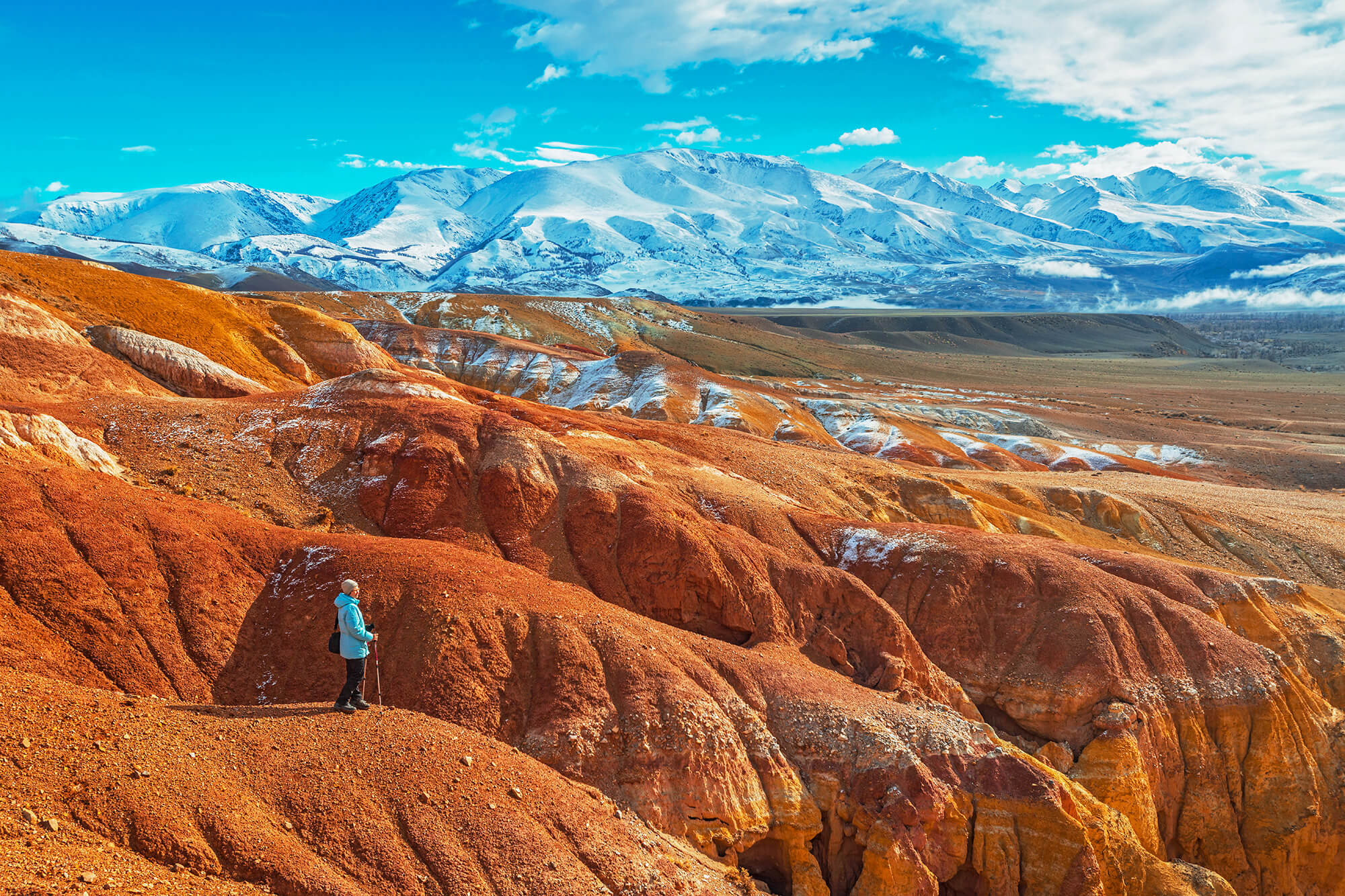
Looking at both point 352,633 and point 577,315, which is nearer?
point 352,633

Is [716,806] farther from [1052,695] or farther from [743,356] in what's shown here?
[743,356]

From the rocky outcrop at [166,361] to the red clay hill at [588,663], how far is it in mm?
226

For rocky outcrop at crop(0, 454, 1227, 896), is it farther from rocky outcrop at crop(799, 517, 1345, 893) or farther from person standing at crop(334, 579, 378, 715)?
rocky outcrop at crop(799, 517, 1345, 893)

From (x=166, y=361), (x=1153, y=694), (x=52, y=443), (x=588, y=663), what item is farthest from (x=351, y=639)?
(x=166, y=361)

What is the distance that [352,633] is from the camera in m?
17.2

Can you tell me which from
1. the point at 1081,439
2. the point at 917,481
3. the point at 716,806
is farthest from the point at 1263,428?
the point at 716,806

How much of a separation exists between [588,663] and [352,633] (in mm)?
7580

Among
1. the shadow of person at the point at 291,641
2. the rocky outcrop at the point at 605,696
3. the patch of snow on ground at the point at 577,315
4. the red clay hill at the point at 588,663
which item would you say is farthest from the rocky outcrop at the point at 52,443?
the patch of snow on ground at the point at 577,315

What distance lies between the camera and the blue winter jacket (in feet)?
56.5

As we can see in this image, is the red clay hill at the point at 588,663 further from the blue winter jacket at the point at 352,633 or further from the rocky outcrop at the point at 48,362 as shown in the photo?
the blue winter jacket at the point at 352,633

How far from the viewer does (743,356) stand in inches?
6929

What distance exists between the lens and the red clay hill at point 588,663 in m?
15.3

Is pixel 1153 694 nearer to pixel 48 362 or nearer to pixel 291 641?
pixel 291 641

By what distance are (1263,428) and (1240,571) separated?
320ft
